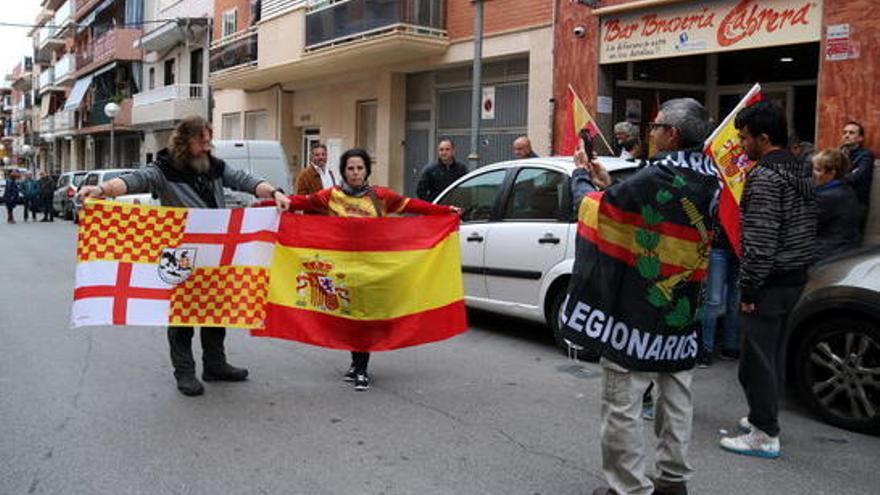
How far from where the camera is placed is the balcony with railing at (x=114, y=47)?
41.8 m

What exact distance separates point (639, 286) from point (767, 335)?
1352 mm

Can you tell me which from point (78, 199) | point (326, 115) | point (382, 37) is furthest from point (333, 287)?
point (326, 115)

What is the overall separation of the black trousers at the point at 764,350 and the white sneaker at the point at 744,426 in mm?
106

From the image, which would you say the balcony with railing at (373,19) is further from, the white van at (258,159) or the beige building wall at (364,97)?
the white van at (258,159)

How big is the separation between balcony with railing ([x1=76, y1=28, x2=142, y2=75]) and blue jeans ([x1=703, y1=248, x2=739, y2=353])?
38939mm

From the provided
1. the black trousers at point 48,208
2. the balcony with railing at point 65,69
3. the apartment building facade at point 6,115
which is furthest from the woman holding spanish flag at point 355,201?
the apartment building facade at point 6,115

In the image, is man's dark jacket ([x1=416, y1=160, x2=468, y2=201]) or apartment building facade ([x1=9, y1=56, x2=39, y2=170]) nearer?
man's dark jacket ([x1=416, y1=160, x2=468, y2=201])

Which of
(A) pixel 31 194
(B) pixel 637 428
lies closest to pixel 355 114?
(A) pixel 31 194

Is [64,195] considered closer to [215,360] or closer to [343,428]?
[215,360]

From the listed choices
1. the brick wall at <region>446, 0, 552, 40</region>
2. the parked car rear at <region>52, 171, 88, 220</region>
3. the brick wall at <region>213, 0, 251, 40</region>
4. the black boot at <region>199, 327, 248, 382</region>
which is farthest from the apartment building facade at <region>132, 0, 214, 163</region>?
the black boot at <region>199, 327, 248, 382</region>

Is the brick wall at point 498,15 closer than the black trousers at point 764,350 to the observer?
No

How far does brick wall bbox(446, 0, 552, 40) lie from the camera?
49.8 feet

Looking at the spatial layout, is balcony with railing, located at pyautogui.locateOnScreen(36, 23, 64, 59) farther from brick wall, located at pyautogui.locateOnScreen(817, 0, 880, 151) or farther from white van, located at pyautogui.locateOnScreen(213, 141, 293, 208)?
brick wall, located at pyautogui.locateOnScreen(817, 0, 880, 151)

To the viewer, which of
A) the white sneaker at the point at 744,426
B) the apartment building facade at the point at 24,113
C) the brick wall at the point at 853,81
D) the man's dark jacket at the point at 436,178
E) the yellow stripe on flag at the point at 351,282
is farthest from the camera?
the apartment building facade at the point at 24,113
